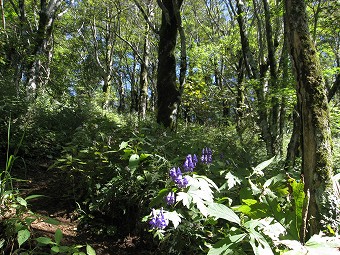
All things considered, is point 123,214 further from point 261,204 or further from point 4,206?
point 261,204

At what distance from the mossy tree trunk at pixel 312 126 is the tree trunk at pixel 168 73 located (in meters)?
4.25

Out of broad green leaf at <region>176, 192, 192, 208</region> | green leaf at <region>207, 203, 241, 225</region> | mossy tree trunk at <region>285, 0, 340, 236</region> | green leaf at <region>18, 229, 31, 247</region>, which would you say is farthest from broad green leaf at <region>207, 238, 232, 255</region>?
green leaf at <region>18, 229, 31, 247</region>

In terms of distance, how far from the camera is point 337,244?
56.9 inches

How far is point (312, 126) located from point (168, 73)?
500 centimetres

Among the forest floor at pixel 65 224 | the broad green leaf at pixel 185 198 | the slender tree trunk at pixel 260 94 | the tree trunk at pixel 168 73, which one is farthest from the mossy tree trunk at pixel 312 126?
the slender tree trunk at pixel 260 94

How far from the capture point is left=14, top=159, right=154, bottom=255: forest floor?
292 cm

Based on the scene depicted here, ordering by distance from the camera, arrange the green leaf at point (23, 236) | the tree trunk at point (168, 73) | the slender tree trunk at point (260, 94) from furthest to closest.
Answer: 1. the slender tree trunk at point (260, 94)
2. the tree trunk at point (168, 73)
3. the green leaf at point (23, 236)

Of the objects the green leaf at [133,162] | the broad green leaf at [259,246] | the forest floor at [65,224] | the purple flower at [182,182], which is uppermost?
the green leaf at [133,162]

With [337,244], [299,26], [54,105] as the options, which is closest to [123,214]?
[337,244]

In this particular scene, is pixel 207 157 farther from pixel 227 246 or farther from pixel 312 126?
pixel 227 246

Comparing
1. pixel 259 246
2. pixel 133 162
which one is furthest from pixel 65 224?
pixel 259 246

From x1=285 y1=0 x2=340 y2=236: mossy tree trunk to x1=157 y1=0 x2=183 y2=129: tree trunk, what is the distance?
425cm

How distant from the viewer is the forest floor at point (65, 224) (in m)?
2.92

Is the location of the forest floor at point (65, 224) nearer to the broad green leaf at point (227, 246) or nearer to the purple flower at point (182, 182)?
the purple flower at point (182, 182)
